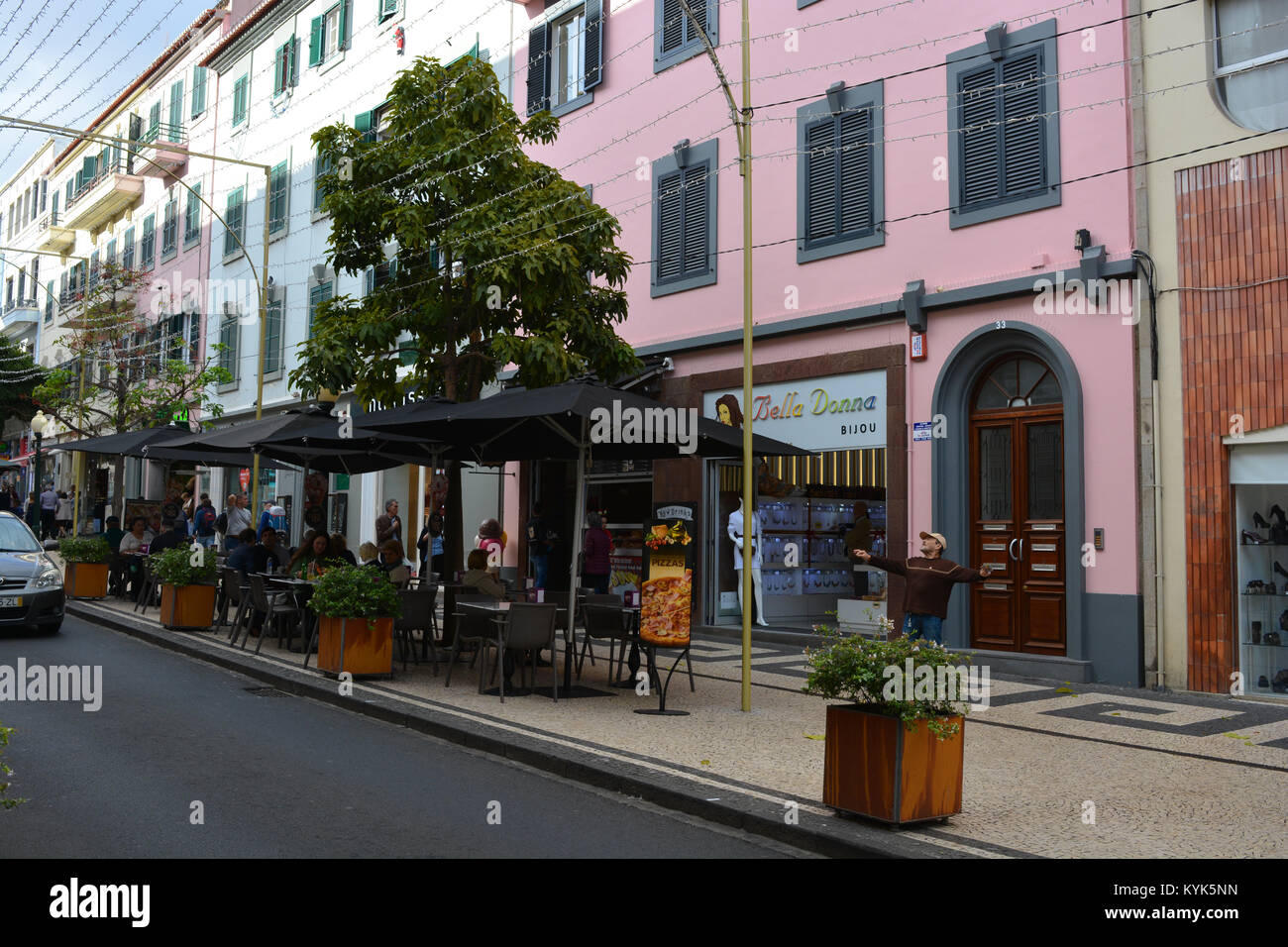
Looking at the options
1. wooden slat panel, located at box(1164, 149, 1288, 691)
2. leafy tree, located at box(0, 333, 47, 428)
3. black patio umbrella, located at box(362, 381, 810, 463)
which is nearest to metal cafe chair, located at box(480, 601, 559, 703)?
black patio umbrella, located at box(362, 381, 810, 463)

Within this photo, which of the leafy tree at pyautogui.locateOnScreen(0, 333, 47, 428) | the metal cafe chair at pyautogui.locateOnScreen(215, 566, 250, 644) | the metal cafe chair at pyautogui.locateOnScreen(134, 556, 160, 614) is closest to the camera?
the metal cafe chair at pyautogui.locateOnScreen(215, 566, 250, 644)

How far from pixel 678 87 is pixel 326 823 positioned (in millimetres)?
14108

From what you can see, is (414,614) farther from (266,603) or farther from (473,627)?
(266,603)

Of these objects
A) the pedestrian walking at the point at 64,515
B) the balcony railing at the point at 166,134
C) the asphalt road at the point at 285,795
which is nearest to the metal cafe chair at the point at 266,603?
the asphalt road at the point at 285,795

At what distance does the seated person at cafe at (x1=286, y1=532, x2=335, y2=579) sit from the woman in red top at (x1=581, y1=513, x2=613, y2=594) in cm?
442

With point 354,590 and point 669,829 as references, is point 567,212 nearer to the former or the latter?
point 354,590

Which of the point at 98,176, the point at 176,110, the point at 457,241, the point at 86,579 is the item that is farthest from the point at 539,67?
the point at 98,176

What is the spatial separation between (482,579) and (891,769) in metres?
6.82

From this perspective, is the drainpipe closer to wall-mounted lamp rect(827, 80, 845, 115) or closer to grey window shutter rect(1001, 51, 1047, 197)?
grey window shutter rect(1001, 51, 1047, 197)

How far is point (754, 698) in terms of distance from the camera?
1078cm

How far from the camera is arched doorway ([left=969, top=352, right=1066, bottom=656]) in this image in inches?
499

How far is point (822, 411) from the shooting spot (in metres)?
15.2

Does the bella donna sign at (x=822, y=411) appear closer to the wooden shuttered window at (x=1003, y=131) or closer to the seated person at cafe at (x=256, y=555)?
the wooden shuttered window at (x=1003, y=131)

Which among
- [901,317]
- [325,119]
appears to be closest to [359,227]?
[901,317]
